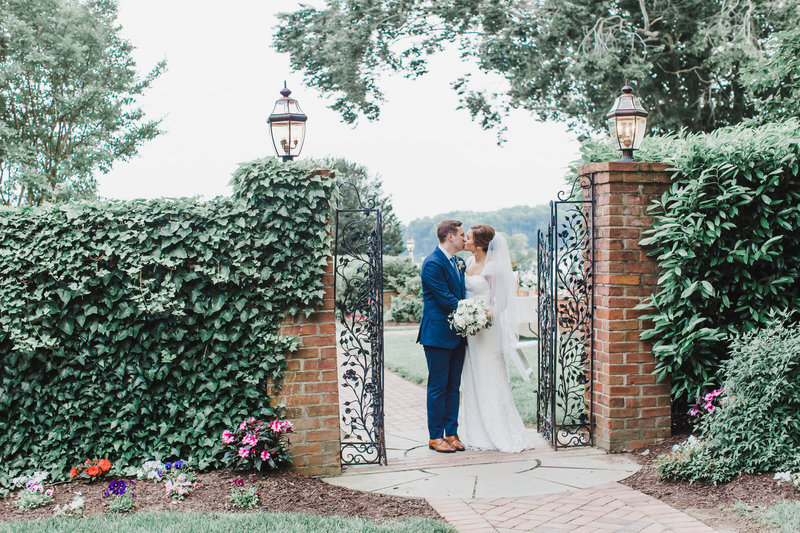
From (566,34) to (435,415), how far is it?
42.4 feet

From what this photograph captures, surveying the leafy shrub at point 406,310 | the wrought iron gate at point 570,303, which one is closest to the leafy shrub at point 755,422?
the wrought iron gate at point 570,303

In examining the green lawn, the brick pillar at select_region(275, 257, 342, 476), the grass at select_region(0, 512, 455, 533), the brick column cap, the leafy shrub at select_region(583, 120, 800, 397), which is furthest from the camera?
the green lawn

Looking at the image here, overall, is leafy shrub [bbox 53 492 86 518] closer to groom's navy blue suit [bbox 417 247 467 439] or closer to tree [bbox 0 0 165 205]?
groom's navy blue suit [bbox 417 247 467 439]

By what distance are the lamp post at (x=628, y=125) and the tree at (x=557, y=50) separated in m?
9.20

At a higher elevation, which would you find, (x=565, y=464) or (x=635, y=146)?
(x=635, y=146)

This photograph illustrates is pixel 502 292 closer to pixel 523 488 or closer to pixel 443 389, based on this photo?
pixel 443 389

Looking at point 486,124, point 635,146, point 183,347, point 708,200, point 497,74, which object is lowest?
point 183,347

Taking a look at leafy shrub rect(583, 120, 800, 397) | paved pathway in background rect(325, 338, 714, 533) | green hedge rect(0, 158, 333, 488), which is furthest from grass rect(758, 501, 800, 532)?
green hedge rect(0, 158, 333, 488)

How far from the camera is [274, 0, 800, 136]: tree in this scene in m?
14.8

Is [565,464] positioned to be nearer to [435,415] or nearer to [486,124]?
[435,415]

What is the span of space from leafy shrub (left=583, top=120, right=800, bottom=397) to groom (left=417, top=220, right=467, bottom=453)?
1.70m

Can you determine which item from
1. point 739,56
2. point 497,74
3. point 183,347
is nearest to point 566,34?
point 497,74

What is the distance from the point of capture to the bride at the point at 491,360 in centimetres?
604

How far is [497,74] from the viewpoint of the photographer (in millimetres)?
18328
